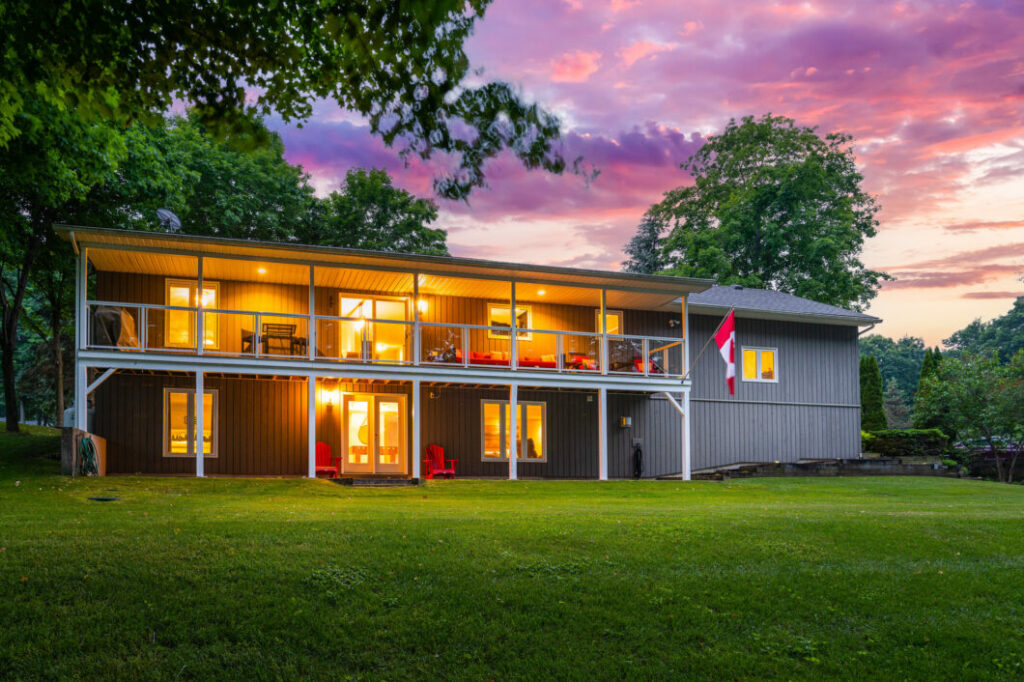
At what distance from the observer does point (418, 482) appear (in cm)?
1748

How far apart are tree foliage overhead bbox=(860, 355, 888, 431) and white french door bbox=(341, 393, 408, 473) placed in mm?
17049

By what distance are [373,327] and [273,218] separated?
12805 millimetres

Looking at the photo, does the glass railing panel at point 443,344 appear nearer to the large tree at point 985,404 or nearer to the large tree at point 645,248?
the large tree at point 985,404

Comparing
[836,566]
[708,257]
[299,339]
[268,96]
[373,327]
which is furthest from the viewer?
[708,257]

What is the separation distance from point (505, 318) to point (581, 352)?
90.6 inches

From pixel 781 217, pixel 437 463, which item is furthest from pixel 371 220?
pixel 781 217

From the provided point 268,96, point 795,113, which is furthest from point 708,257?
point 268,96

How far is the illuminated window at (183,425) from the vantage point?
18734mm

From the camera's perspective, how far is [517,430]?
21.7 m

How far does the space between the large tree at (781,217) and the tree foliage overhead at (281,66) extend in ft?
103

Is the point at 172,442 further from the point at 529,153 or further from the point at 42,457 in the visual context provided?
the point at 529,153

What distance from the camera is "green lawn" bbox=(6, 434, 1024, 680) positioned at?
20.5 feet

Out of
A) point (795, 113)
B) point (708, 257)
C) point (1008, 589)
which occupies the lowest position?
point (1008, 589)

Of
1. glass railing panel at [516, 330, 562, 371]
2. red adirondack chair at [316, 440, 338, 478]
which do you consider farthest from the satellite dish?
glass railing panel at [516, 330, 562, 371]
